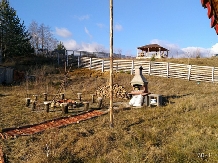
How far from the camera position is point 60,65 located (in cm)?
3231

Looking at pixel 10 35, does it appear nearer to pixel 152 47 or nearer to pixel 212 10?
pixel 152 47

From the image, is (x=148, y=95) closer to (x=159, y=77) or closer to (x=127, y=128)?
(x=127, y=128)

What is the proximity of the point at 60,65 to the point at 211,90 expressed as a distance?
19.2m

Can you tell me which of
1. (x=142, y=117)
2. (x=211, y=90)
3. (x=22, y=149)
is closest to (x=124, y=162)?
(x=22, y=149)

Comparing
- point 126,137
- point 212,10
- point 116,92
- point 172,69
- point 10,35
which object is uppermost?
point 10,35

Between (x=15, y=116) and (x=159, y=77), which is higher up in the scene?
(x=159, y=77)

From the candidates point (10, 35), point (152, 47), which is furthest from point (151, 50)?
point (10, 35)

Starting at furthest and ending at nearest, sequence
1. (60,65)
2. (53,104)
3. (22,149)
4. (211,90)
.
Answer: (60,65) < (211,90) < (53,104) < (22,149)

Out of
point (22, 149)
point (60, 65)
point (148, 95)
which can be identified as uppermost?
point (60, 65)

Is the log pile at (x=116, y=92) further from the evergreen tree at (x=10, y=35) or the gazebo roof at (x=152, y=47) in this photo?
the gazebo roof at (x=152, y=47)

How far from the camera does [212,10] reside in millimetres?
3160

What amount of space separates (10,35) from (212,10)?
1300 inches

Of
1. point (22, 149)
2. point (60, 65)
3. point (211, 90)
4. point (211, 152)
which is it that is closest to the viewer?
point (211, 152)

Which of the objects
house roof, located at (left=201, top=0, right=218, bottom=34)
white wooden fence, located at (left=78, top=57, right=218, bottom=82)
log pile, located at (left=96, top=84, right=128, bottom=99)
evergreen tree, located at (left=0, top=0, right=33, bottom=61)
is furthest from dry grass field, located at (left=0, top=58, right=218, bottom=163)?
evergreen tree, located at (left=0, top=0, right=33, bottom=61)
